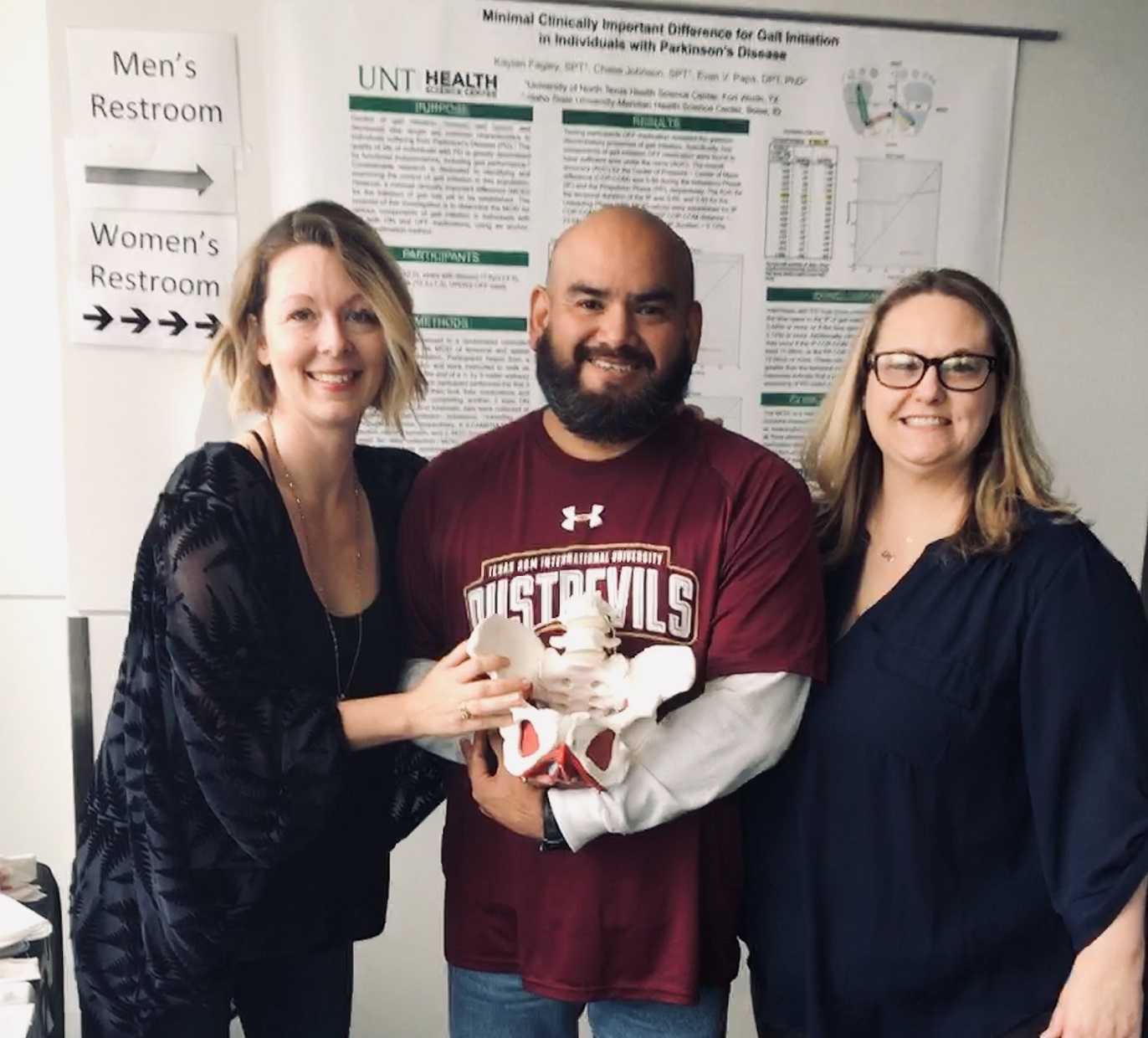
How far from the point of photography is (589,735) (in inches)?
39.0

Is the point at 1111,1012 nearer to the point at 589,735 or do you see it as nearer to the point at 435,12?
the point at 589,735

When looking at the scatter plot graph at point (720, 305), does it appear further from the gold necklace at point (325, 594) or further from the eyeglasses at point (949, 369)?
the gold necklace at point (325, 594)

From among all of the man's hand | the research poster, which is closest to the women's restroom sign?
the research poster

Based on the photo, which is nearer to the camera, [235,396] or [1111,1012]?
[1111,1012]

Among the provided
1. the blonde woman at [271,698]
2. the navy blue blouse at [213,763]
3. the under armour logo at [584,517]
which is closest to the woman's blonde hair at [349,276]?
the blonde woman at [271,698]

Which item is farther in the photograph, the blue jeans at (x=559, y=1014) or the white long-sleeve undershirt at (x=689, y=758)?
the blue jeans at (x=559, y=1014)

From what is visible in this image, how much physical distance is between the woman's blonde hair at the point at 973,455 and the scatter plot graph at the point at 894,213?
0.69 meters

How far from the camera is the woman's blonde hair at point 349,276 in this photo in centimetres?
116

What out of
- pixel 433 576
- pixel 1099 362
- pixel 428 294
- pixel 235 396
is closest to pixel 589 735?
pixel 433 576

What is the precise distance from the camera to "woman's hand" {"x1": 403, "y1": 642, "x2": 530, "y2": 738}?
986mm

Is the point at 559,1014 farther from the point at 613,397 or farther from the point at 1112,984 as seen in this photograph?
the point at 613,397

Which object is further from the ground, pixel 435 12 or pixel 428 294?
pixel 435 12

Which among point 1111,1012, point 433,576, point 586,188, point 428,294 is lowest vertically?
point 1111,1012

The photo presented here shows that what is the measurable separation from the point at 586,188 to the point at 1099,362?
1119 millimetres
